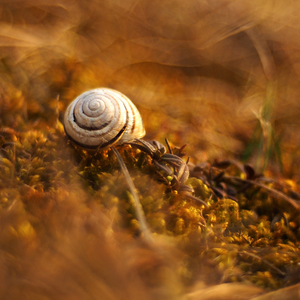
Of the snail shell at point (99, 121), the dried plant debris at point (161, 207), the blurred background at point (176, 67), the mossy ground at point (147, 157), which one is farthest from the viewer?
the blurred background at point (176, 67)

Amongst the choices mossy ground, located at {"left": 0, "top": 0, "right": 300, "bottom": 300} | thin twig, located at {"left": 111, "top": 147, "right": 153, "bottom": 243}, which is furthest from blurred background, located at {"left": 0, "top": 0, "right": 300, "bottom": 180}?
thin twig, located at {"left": 111, "top": 147, "right": 153, "bottom": 243}

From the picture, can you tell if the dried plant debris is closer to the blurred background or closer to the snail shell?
the snail shell

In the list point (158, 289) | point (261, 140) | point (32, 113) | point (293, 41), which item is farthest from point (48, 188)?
point (293, 41)

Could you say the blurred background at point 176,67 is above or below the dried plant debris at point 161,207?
above

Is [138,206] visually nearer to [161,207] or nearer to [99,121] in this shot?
[161,207]

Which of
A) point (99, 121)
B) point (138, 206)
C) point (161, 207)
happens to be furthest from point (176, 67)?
point (138, 206)

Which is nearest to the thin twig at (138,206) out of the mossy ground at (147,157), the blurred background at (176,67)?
the mossy ground at (147,157)

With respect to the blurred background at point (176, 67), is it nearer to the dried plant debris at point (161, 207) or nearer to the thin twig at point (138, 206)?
the dried plant debris at point (161, 207)
